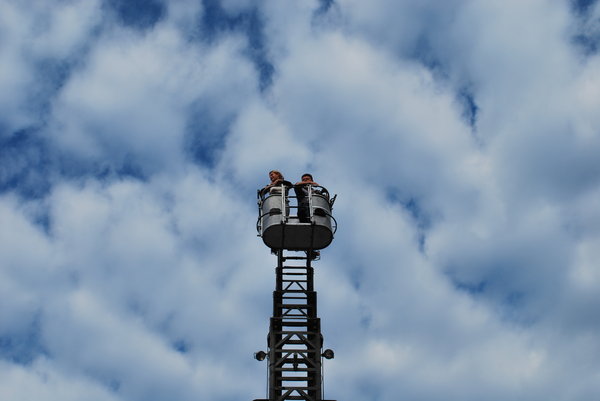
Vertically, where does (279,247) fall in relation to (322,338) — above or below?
above

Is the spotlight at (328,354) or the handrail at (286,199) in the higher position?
the handrail at (286,199)

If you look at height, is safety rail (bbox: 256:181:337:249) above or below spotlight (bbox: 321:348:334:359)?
above

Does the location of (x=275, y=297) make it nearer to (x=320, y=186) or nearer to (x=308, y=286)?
(x=308, y=286)

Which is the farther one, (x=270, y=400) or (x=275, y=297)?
(x=275, y=297)

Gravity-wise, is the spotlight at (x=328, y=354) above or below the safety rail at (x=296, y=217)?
below

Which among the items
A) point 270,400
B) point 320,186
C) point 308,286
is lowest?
point 270,400

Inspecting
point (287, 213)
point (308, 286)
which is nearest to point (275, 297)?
point (308, 286)

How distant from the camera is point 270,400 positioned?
18922mm

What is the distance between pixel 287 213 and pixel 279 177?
140 centimetres

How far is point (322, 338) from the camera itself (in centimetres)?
1981

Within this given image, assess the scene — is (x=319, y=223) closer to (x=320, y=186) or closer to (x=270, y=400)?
(x=320, y=186)

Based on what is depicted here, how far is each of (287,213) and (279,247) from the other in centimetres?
119

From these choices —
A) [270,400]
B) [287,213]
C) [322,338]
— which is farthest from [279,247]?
[270,400]

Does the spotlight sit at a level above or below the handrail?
below
